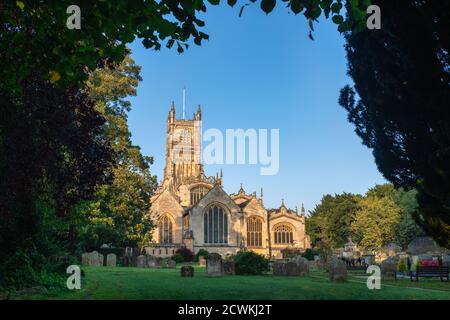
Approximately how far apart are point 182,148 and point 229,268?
6394cm

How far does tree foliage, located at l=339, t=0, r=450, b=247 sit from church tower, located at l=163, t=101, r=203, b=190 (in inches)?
2606

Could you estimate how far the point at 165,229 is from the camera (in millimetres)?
59688

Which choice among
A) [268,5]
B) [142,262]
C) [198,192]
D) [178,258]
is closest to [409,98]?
[268,5]

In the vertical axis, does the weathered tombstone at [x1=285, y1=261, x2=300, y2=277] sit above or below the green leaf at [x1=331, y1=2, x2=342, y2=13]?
below

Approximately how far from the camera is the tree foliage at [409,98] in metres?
13.1

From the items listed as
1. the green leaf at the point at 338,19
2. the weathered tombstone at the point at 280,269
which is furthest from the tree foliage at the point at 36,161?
the weathered tombstone at the point at 280,269

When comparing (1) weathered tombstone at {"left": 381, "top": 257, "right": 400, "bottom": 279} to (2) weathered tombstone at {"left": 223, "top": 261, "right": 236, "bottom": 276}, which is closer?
(1) weathered tombstone at {"left": 381, "top": 257, "right": 400, "bottom": 279}

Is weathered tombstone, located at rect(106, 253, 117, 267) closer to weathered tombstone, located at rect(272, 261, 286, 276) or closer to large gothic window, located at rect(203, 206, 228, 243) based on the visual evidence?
weathered tombstone, located at rect(272, 261, 286, 276)

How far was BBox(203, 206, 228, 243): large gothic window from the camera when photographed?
189ft

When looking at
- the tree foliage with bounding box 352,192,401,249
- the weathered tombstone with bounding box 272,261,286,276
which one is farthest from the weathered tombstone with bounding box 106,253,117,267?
the tree foliage with bounding box 352,192,401,249

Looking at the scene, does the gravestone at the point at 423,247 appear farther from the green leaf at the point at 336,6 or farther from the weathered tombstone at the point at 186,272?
the green leaf at the point at 336,6

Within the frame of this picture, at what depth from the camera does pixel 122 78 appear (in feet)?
106
